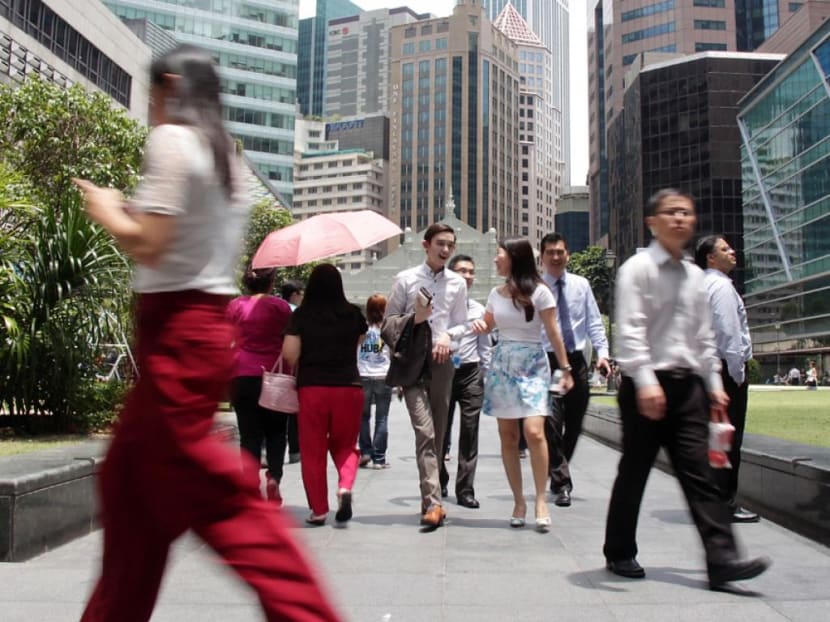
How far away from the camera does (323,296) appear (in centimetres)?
567

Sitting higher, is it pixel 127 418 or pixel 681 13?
pixel 681 13

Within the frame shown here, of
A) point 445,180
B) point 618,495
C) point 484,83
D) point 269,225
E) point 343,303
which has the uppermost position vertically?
point 484,83

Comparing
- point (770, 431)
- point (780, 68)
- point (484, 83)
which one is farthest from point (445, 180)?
point (770, 431)

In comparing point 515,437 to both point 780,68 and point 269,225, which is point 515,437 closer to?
point 269,225

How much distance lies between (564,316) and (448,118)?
500 ft

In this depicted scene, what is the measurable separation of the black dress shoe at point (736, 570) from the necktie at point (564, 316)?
3.01 meters

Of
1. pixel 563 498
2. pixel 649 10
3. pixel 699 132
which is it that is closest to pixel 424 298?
pixel 563 498

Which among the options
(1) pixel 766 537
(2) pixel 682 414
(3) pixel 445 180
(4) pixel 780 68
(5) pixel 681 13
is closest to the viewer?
(2) pixel 682 414

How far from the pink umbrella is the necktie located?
1399mm

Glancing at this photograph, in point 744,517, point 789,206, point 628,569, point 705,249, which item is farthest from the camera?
point 789,206

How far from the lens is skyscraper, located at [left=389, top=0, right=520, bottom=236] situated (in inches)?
6068

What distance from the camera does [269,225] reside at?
3822 cm

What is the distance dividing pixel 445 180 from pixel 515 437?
150666mm

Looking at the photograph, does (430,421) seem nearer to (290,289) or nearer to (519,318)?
(519,318)
